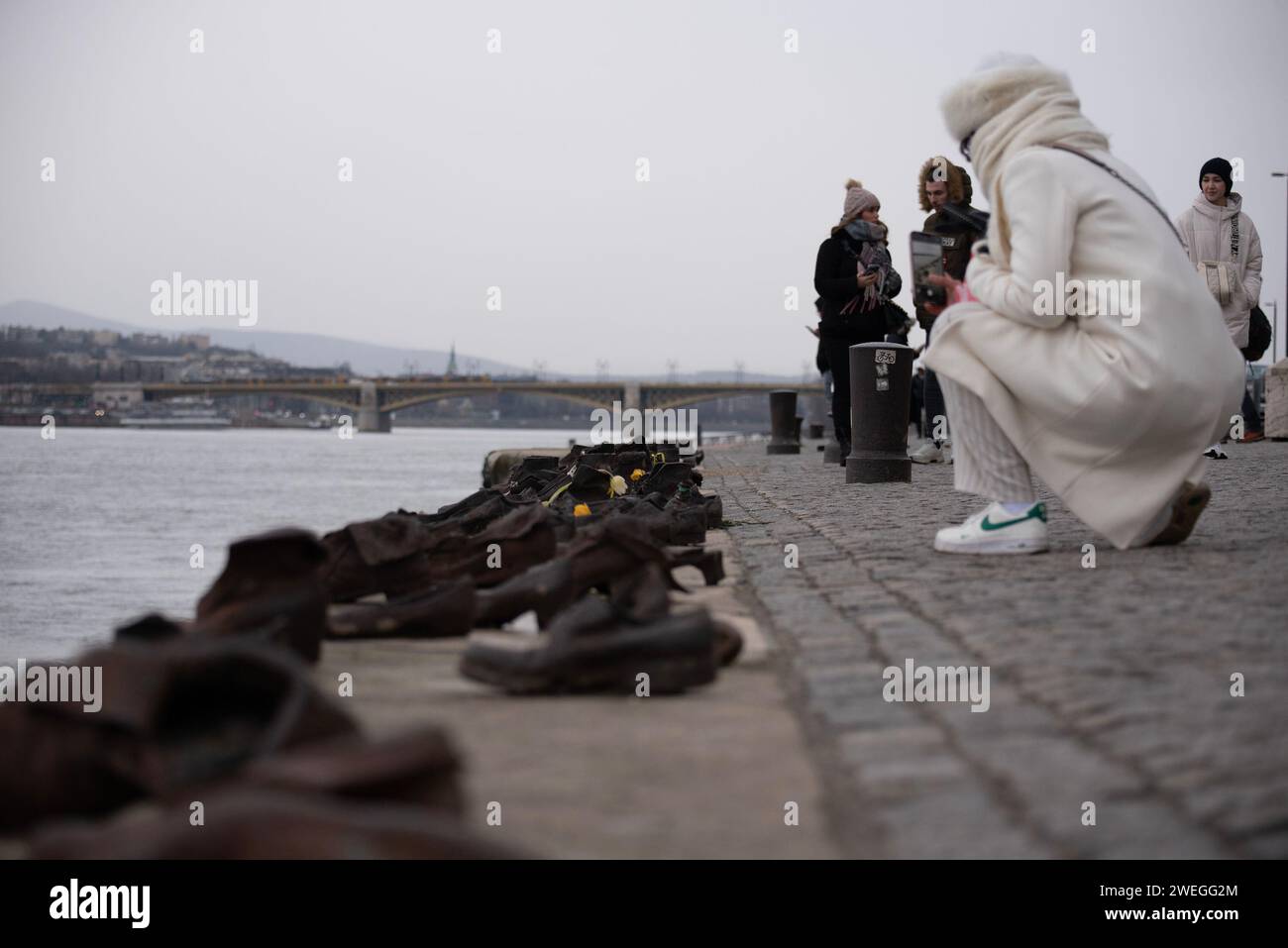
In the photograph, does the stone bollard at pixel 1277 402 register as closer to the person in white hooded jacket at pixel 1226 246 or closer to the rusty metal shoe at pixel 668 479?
the person in white hooded jacket at pixel 1226 246

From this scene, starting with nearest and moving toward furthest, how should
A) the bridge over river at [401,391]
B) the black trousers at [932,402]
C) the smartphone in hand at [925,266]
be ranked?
the smartphone in hand at [925,266] < the black trousers at [932,402] < the bridge over river at [401,391]

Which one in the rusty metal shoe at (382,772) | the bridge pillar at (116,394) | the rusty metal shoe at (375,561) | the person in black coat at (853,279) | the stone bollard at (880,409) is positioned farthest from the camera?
the bridge pillar at (116,394)

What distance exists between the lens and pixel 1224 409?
15.5 ft

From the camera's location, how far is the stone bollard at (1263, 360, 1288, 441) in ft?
56.6

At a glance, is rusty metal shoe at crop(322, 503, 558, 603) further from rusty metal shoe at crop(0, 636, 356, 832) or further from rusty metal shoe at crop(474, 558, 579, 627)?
rusty metal shoe at crop(0, 636, 356, 832)

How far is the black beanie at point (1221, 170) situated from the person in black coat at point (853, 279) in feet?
8.31

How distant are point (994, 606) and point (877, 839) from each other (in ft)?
6.57

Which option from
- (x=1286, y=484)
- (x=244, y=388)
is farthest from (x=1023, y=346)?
(x=244, y=388)

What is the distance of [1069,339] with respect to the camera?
4.67 metres

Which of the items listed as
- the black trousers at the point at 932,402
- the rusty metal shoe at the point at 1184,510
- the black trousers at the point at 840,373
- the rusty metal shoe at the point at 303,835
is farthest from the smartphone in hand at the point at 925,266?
the black trousers at the point at 932,402

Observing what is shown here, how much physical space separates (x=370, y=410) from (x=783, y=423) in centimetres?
6972

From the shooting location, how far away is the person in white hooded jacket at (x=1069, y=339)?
455 cm
